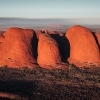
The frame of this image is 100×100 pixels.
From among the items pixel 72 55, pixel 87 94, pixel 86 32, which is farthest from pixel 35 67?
pixel 87 94

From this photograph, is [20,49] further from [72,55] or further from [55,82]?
[55,82]

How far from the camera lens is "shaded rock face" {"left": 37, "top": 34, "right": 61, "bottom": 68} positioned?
1391 inches

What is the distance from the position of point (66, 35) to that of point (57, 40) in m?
2.10

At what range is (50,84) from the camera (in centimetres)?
2827

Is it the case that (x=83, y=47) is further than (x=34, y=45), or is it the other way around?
(x=34, y=45)

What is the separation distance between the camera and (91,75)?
31750mm

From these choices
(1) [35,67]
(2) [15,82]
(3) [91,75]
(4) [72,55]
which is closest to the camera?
(2) [15,82]

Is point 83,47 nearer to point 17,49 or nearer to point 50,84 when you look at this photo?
point 17,49

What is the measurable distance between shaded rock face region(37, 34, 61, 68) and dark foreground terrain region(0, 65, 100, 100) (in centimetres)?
154

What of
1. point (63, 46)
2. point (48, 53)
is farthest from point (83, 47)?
point (48, 53)

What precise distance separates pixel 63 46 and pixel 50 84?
10.5 metres

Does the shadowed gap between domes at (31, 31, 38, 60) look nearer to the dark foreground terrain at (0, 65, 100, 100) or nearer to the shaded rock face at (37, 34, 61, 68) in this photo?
the shaded rock face at (37, 34, 61, 68)

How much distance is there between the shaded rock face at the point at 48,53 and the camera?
35.3 metres

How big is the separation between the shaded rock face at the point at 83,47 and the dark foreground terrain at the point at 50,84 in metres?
1.97
